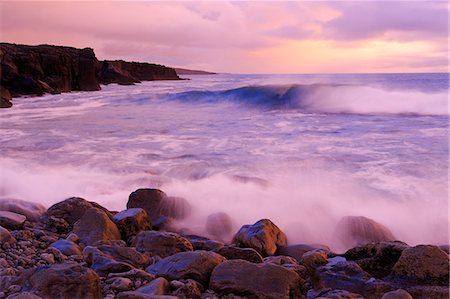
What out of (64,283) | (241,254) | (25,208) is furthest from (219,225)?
(64,283)

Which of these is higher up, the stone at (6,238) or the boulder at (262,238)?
the stone at (6,238)

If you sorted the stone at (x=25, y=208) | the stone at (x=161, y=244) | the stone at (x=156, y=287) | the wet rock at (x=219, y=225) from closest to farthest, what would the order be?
the stone at (x=156, y=287) → the stone at (x=161, y=244) → the wet rock at (x=219, y=225) → the stone at (x=25, y=208)

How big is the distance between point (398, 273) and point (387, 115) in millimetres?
12403

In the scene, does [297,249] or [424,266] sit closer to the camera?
[424,266]

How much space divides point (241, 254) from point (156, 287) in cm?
78

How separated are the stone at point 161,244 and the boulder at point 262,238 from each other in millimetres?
447

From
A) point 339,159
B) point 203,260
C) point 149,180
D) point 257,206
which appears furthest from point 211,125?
point 203,260

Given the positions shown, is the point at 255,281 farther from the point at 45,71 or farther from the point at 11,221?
the point at 45,71

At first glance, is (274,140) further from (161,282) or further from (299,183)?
(161,282)

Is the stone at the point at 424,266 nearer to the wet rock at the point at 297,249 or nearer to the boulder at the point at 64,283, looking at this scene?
the wet rock at the point at 297,249

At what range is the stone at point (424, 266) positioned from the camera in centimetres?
265

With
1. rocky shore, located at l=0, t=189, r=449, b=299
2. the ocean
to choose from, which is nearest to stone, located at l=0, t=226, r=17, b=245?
rocky shore, located at l=0, t=189, r=449, b=299

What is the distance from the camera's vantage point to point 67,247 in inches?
123

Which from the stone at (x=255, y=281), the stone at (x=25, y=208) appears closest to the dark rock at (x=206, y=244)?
the stone at (x=255, y=281)
